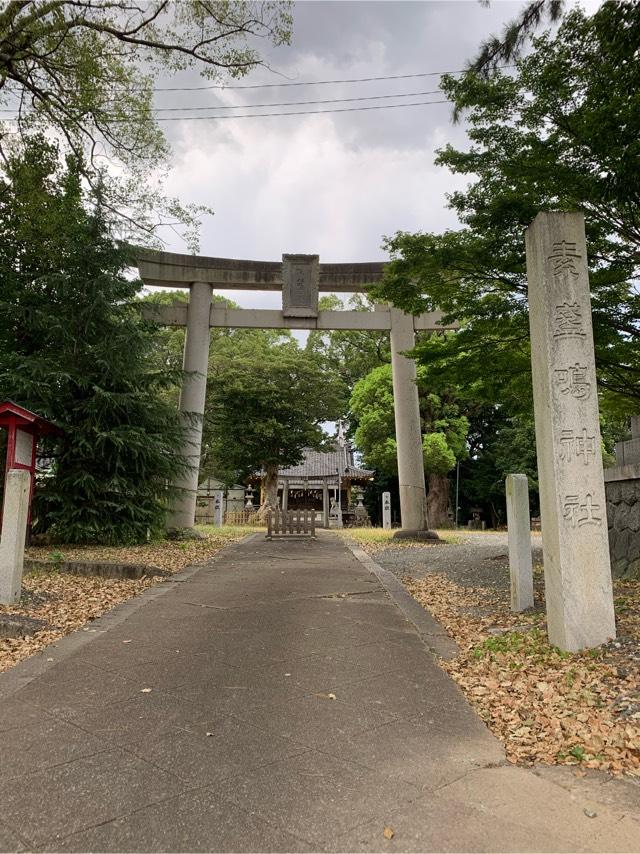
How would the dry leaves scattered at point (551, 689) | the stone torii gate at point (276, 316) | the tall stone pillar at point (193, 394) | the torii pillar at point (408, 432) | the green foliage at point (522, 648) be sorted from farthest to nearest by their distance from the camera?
the torii pillar at point (408, 432), the stone torii gate at point (276, 316), the tall stone pillar at point (193, 394), the green foliage at point (522, 648), the dry leaves scattered at point (551, 689)

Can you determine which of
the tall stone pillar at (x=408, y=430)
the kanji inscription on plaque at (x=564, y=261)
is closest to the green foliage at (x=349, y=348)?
the tall stone pillar at (x=408, y=430)

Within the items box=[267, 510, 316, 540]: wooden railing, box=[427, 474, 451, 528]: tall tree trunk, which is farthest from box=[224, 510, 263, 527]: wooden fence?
box=[267, 510, 316, 540]: wooden railing

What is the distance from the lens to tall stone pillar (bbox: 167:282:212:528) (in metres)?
13.8

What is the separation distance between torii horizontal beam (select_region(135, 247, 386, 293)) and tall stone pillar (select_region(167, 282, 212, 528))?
343mm

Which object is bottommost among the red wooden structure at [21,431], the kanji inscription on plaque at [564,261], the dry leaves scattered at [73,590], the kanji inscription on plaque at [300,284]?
the dry leaves scattered at [73,590]

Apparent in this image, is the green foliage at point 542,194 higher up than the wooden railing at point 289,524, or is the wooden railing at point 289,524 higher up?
the green foliage at point 542,194

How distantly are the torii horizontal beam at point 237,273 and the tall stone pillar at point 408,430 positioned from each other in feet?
4.40

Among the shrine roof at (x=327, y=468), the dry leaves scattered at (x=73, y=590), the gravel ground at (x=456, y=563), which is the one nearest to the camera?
the dry leaves scattered at (x=73, y=590)

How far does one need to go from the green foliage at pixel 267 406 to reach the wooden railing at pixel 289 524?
269 inches

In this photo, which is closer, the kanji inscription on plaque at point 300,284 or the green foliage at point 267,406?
the kanji inscription on plaque at point 300,284

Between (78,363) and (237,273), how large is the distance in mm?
4995

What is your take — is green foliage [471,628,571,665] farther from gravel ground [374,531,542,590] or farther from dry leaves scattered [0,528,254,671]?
dry leaves scattered [0,528,254,671]

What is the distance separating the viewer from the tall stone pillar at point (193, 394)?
13.8 m

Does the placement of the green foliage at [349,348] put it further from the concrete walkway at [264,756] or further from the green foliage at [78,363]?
the concrete walkway at [264,756]
